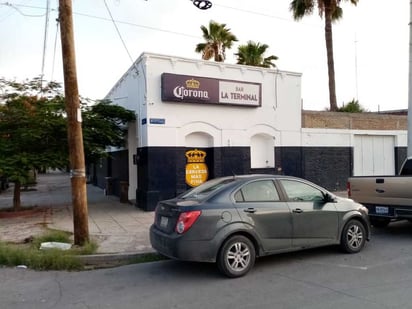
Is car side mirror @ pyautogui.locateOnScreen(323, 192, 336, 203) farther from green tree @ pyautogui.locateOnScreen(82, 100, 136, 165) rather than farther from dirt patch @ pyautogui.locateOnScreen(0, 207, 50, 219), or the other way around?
dirt patch @ pyautogui.locateOnScreen(0, 207, 50, 219)

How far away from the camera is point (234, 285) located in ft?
19.5

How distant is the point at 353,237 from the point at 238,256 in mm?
2642

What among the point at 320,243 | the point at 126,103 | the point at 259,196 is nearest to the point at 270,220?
the point at 259,196

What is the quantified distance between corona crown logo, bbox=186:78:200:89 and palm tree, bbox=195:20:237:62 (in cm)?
1528

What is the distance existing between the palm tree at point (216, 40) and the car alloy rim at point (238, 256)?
23.8m

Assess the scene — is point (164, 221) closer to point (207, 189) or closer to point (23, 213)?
point (207, 189)

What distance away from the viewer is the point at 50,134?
12719 millimetres

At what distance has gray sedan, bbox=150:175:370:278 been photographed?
6.19 m

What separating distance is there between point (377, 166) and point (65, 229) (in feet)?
48.3

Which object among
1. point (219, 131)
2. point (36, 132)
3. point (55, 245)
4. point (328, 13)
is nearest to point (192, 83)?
point (219, 131)

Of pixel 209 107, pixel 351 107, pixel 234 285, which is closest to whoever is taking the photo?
pixel 234 285

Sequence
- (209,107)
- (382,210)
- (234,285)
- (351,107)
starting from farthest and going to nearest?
1. (351,107)
2. (209,107)
3. (382,210)
4. (234,285)

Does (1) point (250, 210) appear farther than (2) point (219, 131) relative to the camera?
No

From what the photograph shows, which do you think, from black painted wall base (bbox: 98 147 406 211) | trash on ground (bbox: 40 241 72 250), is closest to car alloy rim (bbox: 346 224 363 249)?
trash on ground (bbox: 40 241 72 250)
